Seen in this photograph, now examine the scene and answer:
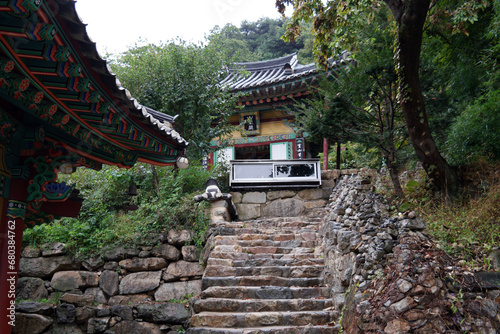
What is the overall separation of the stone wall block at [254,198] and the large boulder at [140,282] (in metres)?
4.44

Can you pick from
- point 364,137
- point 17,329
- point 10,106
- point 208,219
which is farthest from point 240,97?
point 10,106

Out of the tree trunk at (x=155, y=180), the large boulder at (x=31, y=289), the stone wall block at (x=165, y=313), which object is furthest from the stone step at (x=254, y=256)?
the large boulder at (x=31, y=289)

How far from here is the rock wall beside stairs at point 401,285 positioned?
351 centimetres

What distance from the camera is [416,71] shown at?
5477 mm

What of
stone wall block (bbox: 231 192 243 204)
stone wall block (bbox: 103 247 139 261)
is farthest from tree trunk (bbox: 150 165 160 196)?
stone wall block (bbox: 231 192 243 204)

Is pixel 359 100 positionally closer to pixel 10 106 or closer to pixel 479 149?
pixel 479 149

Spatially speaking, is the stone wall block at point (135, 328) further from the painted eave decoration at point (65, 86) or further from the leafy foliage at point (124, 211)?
the painted eave decoration at point (65, 86)

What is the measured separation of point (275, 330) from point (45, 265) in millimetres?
5304

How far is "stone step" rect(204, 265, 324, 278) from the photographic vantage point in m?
6.38

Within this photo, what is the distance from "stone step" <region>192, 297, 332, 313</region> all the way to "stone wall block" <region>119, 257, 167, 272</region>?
206cm

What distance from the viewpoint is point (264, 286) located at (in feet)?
19.7

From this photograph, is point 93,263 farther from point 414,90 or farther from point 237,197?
point 414,90

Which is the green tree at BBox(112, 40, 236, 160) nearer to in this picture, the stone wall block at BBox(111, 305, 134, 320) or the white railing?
the white railing

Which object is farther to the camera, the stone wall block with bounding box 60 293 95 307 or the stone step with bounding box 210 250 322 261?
the stone wall block with bounding box 60 293 95 307
